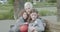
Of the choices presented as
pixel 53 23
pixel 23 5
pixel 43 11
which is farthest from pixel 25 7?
pixel 53 23

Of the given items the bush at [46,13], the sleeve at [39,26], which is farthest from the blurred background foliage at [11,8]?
the sleeve at [39,26]

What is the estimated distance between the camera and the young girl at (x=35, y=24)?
2.57 metres

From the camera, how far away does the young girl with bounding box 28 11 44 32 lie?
8.42 ft

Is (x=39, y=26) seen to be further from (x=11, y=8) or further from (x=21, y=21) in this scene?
(x=11, y=8)

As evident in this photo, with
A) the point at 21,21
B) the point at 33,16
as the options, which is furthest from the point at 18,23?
the point at 33,16

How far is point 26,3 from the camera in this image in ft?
8.32

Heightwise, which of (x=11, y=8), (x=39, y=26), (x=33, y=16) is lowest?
(x=39, y=26)

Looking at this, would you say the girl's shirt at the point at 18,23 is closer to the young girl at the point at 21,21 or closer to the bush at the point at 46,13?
the young girl at the point at 21,21

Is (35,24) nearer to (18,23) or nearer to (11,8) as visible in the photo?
(18,23)

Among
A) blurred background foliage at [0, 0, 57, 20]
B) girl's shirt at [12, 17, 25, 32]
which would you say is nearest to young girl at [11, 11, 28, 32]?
girl's shirt at [12, 17, 25, 32]

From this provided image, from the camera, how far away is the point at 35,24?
2.58m

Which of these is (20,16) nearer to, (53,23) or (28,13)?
(28,13)

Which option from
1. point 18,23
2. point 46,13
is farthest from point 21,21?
point 46,13

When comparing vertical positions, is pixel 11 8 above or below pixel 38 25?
above
